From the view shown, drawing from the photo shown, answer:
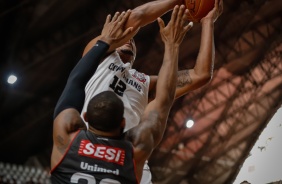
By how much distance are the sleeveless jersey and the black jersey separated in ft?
3.76

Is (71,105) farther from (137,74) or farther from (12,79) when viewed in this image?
(12,79)

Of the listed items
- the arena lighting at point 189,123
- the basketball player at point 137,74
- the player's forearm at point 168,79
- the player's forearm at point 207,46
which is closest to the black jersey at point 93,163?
the player's forearm at point 168,79

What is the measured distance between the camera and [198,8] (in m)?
3.37

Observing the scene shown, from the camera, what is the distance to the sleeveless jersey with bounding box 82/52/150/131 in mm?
3275

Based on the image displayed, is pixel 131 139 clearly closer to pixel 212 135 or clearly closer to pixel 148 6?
pixel 148 6

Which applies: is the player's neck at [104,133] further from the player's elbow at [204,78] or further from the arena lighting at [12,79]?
the arena lighting at [12,79]

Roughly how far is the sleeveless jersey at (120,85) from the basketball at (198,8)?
1.93ft

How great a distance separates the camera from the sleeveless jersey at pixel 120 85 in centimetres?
328

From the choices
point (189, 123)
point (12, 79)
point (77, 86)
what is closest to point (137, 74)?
point (77, 86)

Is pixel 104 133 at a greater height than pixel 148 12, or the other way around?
pixel 148 12

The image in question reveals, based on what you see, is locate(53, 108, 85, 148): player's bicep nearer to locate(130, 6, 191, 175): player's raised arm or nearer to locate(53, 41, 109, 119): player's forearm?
locate(53, 41, 109, 119): player's forearm

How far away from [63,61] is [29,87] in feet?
3.64

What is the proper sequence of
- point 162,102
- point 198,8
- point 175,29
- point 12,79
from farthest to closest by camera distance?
point 12,79
point 198,8
point 175,29
point 162,102

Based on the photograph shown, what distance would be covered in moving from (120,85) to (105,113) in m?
A: 1.27
